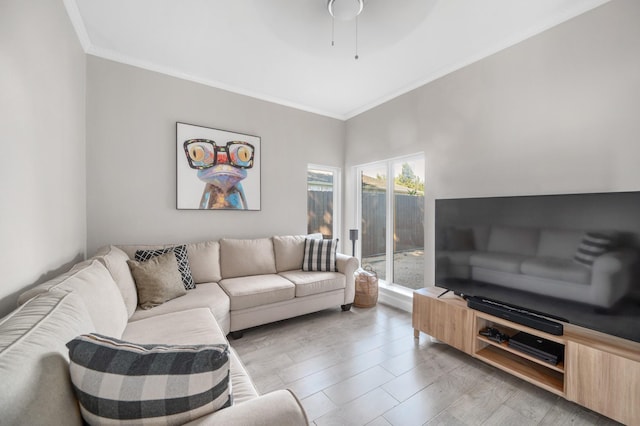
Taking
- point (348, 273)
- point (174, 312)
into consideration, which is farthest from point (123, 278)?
point (348, 273)

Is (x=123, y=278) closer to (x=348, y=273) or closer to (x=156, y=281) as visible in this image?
(x=156, y=281)

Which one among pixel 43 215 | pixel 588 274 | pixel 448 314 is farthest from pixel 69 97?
pixel 588 274

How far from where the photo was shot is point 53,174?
1709 millimetres

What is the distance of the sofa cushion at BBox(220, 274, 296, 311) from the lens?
2464 mm

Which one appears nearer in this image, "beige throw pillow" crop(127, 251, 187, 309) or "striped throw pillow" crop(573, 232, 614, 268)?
"striped throw pillow" crop(573, 232, 614, 268)

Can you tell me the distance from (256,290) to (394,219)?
81.8 inches

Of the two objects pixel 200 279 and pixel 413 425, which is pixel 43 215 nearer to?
pixel 200 279

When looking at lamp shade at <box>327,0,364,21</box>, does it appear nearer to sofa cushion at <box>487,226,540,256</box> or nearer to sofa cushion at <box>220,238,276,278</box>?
sofa cushion at <box>487,226,540,256</box>

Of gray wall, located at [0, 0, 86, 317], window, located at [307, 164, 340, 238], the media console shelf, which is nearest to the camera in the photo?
gray wall, located at [0, 0, 86, 317]

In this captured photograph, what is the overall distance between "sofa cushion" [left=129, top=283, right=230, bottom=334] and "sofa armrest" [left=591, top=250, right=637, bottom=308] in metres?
2.67

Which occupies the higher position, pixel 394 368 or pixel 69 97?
pixel 69 97

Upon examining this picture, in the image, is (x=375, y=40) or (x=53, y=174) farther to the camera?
(x=375, y=40)

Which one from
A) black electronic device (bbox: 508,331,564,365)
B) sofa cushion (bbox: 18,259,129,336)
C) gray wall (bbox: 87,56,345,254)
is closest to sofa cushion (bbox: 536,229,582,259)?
black electronic device (bbox: 508,331,564,365)

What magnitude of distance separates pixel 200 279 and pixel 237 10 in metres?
2.46
